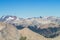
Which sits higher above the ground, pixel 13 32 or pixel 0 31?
pixel 0 31

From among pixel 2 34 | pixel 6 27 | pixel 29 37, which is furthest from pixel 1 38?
pixel 29 37

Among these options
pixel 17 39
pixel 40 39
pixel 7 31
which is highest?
pixel 7 31

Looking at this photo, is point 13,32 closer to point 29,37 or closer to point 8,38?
point 8,38

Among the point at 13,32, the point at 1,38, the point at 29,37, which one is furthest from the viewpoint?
the point at 29,37

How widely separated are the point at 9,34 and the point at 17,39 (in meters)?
7.51

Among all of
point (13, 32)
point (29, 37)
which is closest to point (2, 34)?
point (13, 32)

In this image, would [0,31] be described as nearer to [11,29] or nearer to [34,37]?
[11,29]

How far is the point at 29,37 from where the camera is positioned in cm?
16500

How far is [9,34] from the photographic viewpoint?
11962 cm

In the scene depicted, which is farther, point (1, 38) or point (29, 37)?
point (29, 37)

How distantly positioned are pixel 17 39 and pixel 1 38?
16311 mm

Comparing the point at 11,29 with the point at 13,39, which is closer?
the point at 13,39

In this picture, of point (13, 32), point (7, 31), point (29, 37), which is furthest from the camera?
point (29, 37)

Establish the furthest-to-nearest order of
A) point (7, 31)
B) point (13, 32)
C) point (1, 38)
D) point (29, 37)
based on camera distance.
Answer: point (29, 37) < point (13, 32) < point (7, 31) < point (1, 38)
